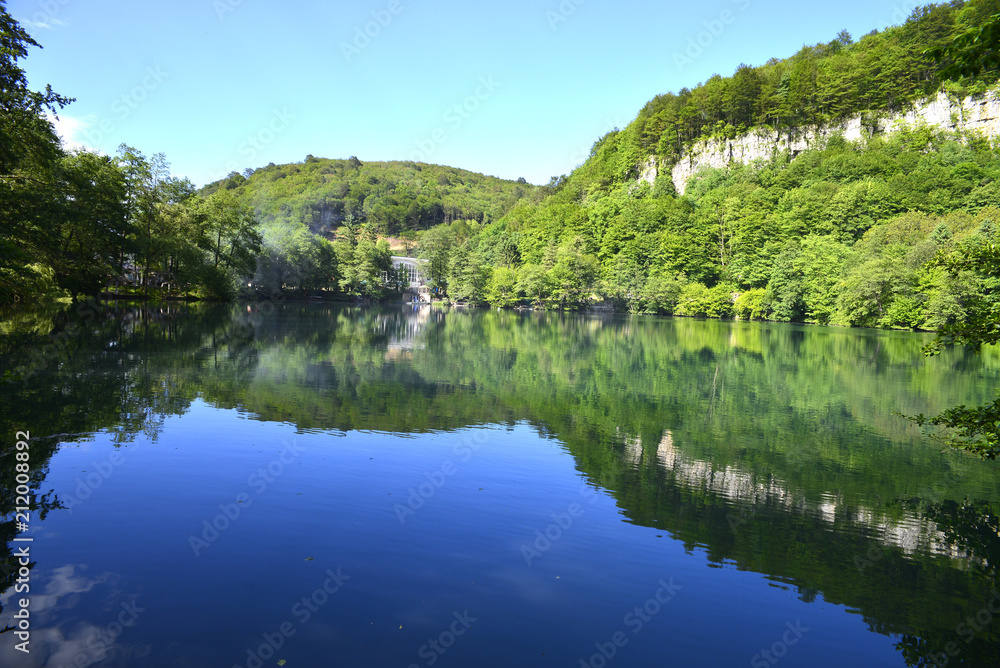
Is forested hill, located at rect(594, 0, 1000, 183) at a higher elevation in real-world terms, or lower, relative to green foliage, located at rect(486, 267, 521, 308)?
higher

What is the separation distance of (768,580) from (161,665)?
20.6ft

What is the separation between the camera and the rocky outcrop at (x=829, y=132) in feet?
303

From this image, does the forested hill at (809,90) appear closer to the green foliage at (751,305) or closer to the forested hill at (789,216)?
the forested hill at (789,216)

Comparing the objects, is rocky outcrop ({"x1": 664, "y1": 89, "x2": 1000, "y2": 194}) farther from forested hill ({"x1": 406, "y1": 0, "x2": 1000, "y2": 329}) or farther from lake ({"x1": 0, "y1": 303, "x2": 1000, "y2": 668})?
lake ({"x1": 0, "y1": 303, "x2": 1000, "y2": 668})

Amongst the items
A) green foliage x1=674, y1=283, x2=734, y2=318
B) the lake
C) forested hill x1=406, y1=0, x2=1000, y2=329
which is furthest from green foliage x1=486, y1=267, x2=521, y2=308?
the lake

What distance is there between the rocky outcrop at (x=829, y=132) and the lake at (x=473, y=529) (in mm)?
106706

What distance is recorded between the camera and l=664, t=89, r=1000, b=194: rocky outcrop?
92438 millimetres

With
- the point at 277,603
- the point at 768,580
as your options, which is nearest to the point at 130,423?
the point at 277,603

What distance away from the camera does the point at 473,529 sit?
758 cm

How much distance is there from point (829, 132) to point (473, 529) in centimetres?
12905

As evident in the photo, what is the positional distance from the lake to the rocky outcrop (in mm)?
106706

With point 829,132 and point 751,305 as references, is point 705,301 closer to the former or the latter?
point 751,305

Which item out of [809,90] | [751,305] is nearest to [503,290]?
[751,305]

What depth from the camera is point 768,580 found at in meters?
6.63
